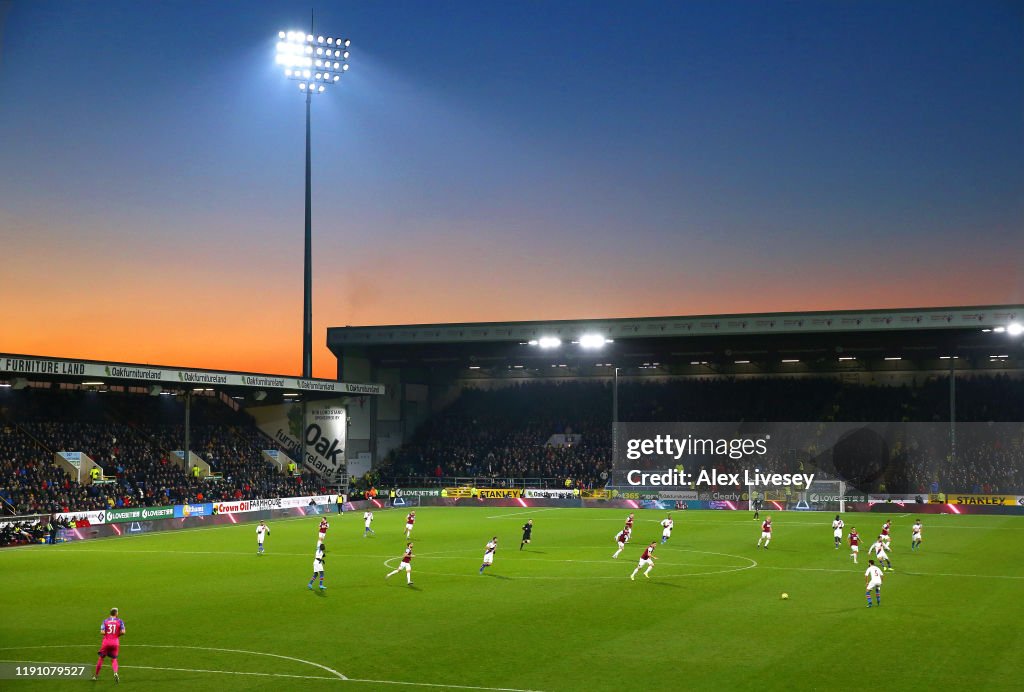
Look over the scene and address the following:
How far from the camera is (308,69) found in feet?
240

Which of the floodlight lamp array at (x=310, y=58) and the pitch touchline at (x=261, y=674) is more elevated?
the floodlight lamp array at (x=310, y=58)

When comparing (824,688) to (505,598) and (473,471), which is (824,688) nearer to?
(505,598)

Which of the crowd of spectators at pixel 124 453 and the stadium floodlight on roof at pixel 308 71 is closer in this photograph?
the crowd of spectators at pixel 124 453

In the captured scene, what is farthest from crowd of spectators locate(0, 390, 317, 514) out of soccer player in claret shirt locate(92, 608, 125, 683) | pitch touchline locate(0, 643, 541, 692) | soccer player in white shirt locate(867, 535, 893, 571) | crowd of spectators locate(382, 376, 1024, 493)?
soccer player in white shirt locate(867, 535, 893, 571)

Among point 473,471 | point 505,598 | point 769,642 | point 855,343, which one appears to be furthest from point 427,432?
point 769,642

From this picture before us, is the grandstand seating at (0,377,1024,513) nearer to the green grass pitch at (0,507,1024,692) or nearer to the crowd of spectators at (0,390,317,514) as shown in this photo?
the crowd of spectators at (0,390,317,514)

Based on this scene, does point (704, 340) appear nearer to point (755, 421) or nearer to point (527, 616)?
point (755, 421)

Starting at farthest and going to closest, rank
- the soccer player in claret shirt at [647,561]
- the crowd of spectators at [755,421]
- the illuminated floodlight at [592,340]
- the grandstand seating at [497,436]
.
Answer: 1. the illuminated floodlight at [592,340]
2. the crowd of spectators at [755,421]
3. the grandstand seating at [497,436]
4. the soccer player in claret shirt at [647,561]

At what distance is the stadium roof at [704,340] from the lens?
2643 inches

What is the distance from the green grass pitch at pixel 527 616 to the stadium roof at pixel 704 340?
2184 centimetres

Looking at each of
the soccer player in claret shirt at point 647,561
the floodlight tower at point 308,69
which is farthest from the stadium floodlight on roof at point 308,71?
the soccer player in claret shirt at point 647,561

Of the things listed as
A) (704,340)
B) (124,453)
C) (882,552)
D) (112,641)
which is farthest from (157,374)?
(112,641)

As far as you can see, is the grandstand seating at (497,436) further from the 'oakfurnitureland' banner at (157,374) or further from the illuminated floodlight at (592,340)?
the illuminated floodlight at (592,340)

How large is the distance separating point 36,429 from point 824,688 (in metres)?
53.1
